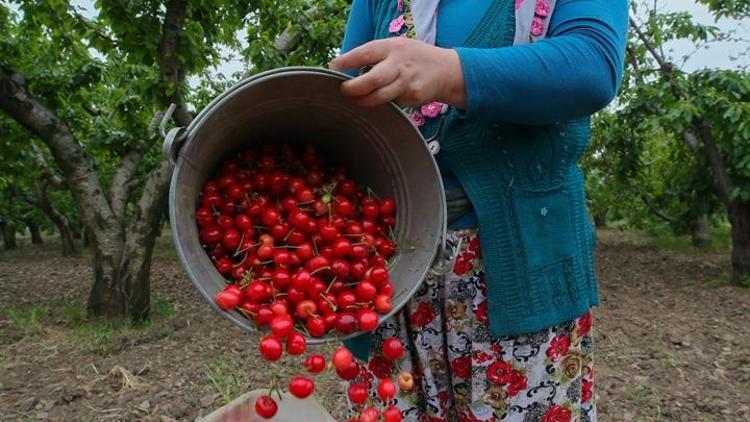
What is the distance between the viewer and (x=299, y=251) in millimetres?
932

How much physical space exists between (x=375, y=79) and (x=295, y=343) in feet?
1.20

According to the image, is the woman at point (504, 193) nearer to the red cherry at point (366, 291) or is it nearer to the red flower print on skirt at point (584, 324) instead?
the red flower print on skirt at point (584, 324)

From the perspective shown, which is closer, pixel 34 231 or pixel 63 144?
pixel 63 144

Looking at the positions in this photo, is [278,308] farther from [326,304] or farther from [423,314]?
[423,314]

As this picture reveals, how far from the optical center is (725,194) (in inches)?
227

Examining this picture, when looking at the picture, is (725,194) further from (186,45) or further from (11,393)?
(11,393)

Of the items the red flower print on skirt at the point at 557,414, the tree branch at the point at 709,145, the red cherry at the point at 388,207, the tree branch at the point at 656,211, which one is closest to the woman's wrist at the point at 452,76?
the red cherry at the point at 388,207

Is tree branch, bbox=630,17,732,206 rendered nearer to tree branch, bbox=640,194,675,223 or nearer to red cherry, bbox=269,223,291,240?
tree branch, bbox=640,194,675,223

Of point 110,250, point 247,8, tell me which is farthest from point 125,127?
point 247,8

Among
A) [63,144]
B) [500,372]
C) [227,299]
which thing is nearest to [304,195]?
[227,299]

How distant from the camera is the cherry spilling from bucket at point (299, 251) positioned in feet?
2.78

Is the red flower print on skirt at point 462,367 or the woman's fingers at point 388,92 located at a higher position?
the woman's fingers at point 388,92

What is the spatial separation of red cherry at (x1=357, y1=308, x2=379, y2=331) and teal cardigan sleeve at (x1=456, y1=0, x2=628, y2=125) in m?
0.31

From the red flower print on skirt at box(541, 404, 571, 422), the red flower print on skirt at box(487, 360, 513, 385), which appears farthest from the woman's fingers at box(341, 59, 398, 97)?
the red flower print on skirt at box(541, 404, 571, 422)
